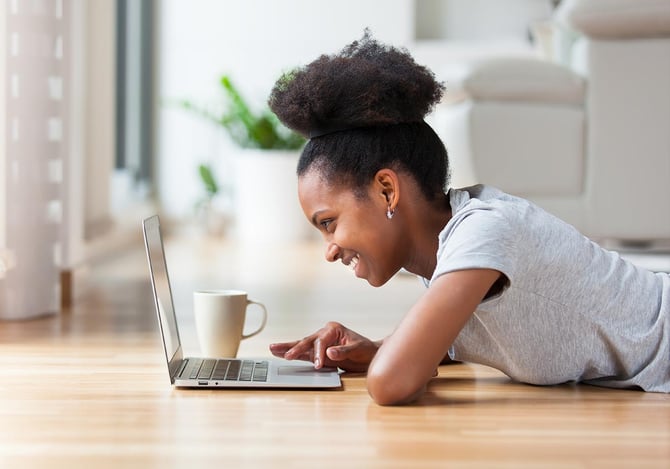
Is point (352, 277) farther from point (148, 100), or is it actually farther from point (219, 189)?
point (148, 100)

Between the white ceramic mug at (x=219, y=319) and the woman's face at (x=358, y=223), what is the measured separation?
0.28 metres

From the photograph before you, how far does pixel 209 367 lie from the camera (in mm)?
1545

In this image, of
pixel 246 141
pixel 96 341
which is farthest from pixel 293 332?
pixel 246 141

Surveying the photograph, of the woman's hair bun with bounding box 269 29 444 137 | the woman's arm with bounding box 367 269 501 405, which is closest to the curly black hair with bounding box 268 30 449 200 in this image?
the woman's hair bun with bounding box 269 29 444 137

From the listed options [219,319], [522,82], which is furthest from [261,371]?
[522,82]

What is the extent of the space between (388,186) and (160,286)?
0.38 meters

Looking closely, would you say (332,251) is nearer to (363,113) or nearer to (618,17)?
(363,113)

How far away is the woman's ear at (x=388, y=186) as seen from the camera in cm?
138

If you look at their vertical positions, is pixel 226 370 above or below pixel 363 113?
below

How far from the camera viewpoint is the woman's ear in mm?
1378

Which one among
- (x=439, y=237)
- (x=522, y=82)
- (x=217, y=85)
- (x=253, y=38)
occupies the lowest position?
(x=439, y=237)

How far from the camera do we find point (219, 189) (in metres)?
5.31

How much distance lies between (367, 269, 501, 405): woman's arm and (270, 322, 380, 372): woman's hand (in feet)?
0.92

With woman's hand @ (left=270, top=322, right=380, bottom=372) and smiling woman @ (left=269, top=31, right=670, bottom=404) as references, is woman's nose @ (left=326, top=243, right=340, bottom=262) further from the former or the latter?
woman's hand @ (left=270, top=322, right=380, bottom=372)
